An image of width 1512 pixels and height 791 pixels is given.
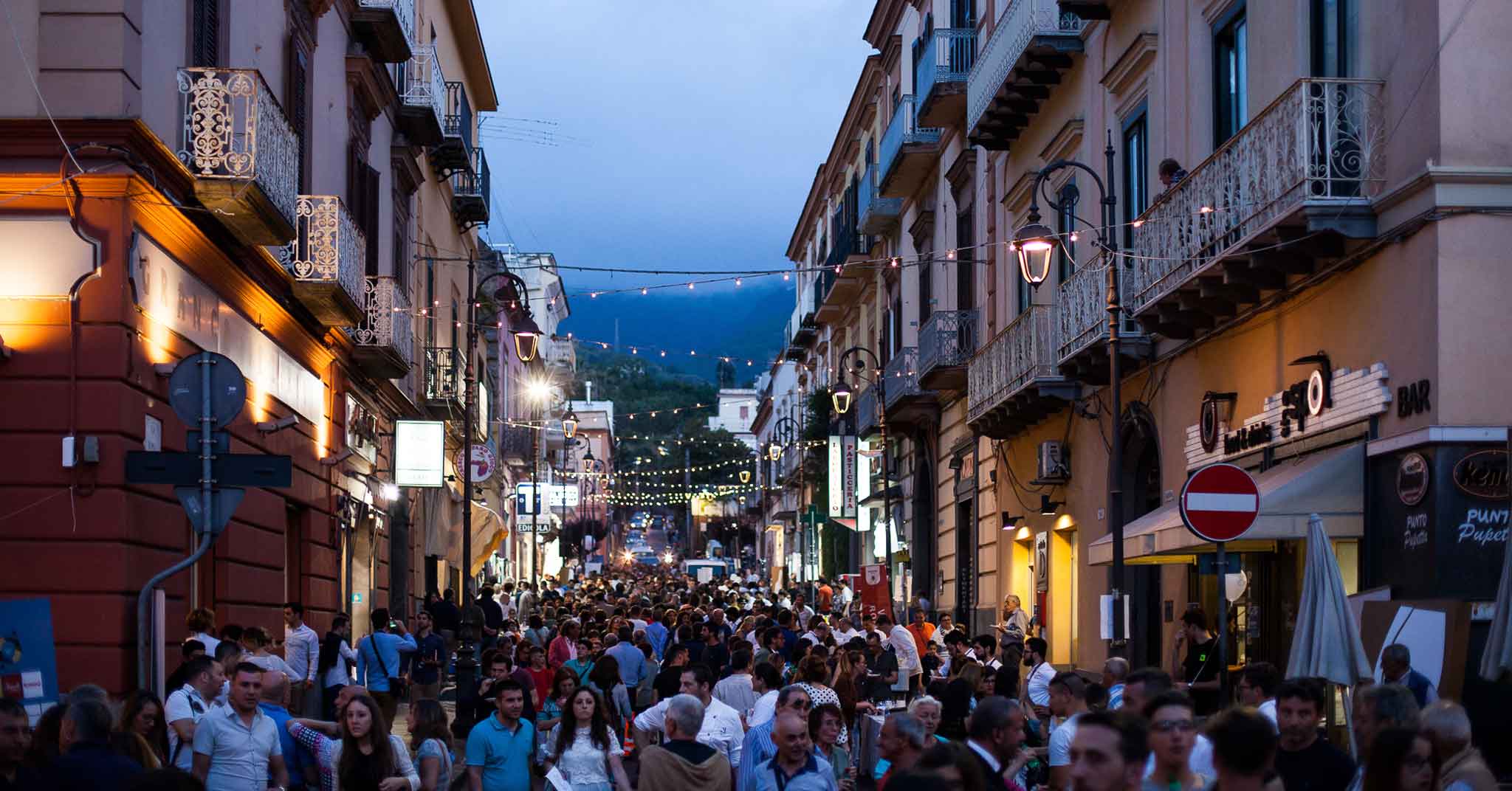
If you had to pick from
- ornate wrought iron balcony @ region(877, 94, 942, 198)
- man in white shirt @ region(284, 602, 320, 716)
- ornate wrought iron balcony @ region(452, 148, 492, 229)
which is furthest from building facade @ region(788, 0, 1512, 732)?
ornate wrought iron balcony @ region(452, 148, 492, 229)

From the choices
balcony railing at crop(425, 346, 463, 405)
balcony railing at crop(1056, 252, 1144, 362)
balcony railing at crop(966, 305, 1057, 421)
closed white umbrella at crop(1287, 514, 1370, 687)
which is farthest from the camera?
balcony railing at crop(425, 346, 463, 405)

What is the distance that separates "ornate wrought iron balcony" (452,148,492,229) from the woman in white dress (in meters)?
30.3

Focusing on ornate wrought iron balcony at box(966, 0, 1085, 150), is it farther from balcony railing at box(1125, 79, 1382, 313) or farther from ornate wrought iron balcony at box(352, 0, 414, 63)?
ornate wrought iron balcony at box(352, 0, 414, 63)

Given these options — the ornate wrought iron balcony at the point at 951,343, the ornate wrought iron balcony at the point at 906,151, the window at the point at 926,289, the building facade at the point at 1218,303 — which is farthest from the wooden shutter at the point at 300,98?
the window at the point at 926,289

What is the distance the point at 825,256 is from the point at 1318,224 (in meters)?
44.2

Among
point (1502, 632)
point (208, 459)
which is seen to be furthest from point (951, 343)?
point (208, 459)

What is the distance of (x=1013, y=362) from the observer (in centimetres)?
2623

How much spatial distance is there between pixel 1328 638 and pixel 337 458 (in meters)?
16.8

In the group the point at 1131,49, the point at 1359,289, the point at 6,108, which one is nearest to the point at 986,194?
the point at 1131,49

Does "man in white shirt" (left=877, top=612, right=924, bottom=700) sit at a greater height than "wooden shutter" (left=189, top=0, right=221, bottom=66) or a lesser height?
lesser

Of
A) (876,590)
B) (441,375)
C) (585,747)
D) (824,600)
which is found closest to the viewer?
(585,747)

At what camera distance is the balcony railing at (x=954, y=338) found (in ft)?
103

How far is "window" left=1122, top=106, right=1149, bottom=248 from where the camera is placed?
21.6 metres

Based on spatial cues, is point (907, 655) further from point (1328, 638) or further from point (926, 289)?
point (926, 289)
